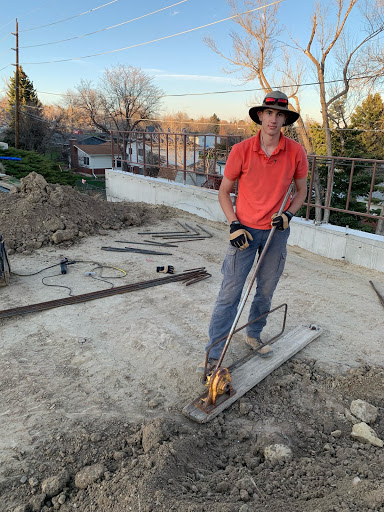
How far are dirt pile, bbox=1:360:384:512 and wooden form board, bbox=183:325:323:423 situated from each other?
73 mm

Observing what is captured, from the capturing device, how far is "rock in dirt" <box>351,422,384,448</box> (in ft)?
8.50

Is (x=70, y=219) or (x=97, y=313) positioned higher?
(x=70, y=219)

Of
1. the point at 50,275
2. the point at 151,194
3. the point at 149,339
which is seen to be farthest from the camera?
the point at 151,194

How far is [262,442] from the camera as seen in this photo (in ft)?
8.47

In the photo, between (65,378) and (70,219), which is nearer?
(65,378)

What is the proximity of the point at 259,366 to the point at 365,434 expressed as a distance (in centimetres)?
103

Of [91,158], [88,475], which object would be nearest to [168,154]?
[88,475]

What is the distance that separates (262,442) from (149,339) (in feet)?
6.02

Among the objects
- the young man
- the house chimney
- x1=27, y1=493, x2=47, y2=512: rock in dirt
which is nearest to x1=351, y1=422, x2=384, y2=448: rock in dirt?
the young man

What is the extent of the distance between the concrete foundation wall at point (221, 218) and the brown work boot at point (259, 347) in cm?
353

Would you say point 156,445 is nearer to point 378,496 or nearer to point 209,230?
point 378,496

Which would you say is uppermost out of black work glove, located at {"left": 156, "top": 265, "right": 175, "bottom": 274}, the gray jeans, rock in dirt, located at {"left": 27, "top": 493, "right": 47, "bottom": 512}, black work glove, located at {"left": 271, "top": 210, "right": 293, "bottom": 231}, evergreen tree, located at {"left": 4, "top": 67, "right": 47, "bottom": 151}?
evergreen tree, located at {"left": 4, "top": 67, "right": 47, "bottom": 151}

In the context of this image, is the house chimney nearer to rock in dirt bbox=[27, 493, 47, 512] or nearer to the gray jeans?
the gray jeans

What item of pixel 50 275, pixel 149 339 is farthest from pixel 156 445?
pixel 50 275
